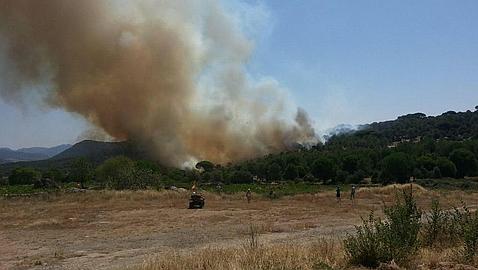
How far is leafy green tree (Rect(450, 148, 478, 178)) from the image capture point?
85.9 meters

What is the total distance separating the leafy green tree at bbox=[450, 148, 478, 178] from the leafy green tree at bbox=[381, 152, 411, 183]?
11028 millimetres

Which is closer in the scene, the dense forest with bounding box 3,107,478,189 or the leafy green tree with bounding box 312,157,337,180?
the dense forest with bounding box 3,107,478,189

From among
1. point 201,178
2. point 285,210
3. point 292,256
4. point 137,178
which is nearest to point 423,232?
point 292,256

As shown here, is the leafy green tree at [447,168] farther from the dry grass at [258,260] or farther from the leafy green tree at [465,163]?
the dry grass at [258,260]

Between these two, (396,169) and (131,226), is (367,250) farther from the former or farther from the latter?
(396,169)

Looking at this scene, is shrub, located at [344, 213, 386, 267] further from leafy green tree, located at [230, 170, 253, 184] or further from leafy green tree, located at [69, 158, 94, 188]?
leafy green tree, located at [230, 170, 253, 184]

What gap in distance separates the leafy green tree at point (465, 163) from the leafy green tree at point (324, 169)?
64.0 feet

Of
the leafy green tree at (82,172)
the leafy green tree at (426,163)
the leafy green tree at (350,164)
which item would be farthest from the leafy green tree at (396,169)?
the leafy green tree at (82,172)

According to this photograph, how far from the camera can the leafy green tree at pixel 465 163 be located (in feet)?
282

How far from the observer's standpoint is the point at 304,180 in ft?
282

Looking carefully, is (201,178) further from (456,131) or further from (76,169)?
(456,131)

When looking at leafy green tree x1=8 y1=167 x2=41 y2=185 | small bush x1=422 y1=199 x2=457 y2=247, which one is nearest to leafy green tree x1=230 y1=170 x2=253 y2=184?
leafy green tree x1=8 y1=167 x2=41 y2=185

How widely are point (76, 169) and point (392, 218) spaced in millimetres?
73418

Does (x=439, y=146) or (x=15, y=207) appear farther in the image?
(x=439, y=146)
